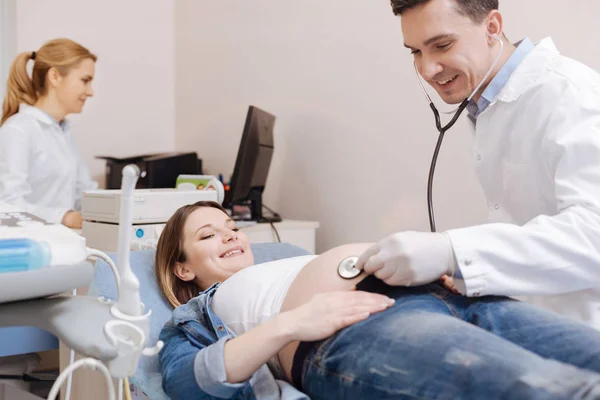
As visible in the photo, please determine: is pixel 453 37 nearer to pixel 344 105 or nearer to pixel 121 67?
pixel 344 105

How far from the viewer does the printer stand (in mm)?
2027

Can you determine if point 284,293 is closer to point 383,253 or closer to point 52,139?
point 383,253

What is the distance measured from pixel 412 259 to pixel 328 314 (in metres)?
0.16

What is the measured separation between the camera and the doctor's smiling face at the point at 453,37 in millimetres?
1282

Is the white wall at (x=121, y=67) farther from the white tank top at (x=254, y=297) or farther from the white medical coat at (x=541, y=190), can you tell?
the white medical coat at (x=541, y=190)

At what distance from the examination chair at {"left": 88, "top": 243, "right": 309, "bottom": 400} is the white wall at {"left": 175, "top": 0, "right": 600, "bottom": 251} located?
24.0 inches

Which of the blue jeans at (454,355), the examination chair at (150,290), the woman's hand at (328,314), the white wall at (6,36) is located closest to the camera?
the blue jeans at (454,355)

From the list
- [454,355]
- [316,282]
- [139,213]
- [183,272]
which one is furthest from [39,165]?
[454,355]

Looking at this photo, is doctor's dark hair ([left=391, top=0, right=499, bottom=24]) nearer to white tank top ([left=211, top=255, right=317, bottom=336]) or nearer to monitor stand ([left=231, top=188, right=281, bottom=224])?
white tank top ([left=211, top=255, right=317, bottom=336])

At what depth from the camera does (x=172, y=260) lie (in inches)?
62.6

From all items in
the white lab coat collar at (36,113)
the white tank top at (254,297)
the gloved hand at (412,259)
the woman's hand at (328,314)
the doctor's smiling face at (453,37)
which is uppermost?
the doctor's smiling face at (453,37)

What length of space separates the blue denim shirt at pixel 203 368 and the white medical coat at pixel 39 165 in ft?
4.53

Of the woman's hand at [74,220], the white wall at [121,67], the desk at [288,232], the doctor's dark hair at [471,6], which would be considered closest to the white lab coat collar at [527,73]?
the doctor's dark hair at [471,6]

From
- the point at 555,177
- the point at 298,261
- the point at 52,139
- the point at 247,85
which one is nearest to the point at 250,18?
the point at 247,85
